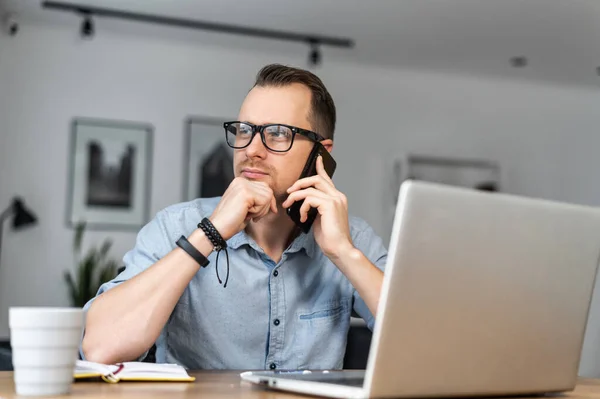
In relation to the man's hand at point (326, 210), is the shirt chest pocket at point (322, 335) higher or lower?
lower

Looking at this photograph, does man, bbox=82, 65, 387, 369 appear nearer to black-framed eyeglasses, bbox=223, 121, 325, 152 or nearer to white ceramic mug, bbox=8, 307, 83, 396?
black-framed eyeglasses, bbox=223, 121, 325, 152

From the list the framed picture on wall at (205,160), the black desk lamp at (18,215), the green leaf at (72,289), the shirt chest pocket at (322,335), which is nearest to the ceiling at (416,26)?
the framed picture on wall at (205,160)

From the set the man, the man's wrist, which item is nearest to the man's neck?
the man

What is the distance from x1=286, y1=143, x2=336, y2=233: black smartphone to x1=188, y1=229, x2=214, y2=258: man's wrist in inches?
10.7

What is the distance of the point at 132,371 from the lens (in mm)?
1220

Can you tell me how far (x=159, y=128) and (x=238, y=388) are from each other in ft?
15.4

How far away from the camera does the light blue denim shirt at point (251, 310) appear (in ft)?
5.65

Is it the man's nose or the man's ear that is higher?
the man's ear

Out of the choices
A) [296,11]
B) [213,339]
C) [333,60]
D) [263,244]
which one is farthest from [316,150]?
[333,60]

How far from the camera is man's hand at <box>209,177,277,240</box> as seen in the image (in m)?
1.53

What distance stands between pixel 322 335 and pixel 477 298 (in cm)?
81

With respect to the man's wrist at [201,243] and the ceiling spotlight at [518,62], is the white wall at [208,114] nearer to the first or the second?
the ceiling spotlight at [518,62]

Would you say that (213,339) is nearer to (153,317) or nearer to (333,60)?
(153,317)

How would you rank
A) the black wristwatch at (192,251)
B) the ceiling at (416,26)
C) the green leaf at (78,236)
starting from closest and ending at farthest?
1. the black wristwatch at (192,251)
2. the ceiling at (416,26)
3. the green leaf at (78,236)
